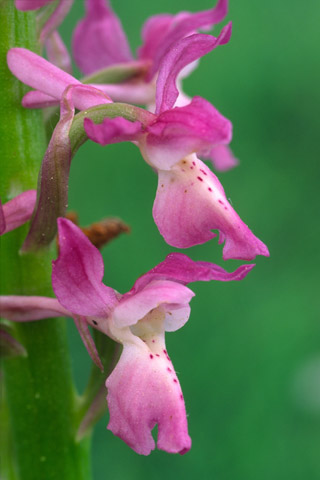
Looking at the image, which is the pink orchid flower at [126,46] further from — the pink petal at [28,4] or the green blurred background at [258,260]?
the green blurred background at [258,260]

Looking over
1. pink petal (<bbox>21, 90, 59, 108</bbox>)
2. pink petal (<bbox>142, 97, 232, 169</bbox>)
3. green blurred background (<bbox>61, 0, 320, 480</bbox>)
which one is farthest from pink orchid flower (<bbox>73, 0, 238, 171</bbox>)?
green blurred background (<bbox>61, 0, 320, 480</bbox>)

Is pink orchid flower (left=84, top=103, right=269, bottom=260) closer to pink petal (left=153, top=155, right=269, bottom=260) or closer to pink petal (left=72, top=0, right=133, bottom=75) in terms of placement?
pink petal (left=153, top=155, right=269, bottom=260)

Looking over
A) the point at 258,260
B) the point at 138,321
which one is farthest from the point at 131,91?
the point at 258,260

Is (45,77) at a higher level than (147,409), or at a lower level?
higher

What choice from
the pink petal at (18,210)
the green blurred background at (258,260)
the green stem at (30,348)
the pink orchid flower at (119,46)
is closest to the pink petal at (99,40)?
the pink orchid flower at (119,46)

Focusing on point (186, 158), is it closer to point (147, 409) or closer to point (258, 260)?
point (147, 409)

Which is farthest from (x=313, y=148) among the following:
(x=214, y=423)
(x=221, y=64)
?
(x=214, y=423)
